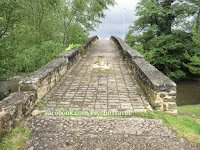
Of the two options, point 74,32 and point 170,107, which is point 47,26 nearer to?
point 74,32

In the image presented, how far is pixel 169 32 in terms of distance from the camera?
15898 mm

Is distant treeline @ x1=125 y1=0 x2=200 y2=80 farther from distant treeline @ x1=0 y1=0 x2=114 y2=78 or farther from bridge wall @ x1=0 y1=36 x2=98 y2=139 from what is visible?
bridge wall @ x1=0 y1=36 x2=98 y2=139

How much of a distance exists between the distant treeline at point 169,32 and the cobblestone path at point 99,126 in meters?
9.74

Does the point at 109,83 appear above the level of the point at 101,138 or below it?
above

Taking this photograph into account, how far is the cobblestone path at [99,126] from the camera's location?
8.55 ft

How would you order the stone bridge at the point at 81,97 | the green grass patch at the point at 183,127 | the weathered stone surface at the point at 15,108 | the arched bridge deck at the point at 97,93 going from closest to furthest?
the weathered stone surface at the point at 15,108
the green grass patch at the point at 183,127
the stone bridge at the point at 81,97
the arched bridge deck at the point at 97,93

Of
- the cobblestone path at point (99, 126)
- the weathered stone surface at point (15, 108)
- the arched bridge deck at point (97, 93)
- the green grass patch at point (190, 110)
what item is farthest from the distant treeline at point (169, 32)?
the weathered stone surface at point (15, 108)

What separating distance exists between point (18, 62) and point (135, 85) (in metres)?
5.53

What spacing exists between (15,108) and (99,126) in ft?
5.41

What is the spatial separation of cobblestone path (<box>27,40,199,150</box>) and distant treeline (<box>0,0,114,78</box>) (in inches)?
142

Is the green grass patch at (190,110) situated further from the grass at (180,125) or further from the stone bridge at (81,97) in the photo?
the grass at (180,125)

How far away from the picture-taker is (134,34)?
54.5ft

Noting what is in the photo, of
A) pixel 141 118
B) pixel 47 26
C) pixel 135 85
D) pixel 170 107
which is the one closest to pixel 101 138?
pixel 141 118

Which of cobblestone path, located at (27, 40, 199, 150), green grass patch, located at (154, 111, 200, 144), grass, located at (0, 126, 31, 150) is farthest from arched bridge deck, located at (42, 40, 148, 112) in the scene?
grass, located at (0, 126, 31, 150)
